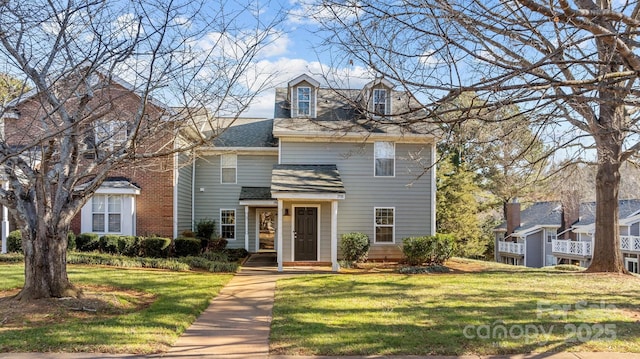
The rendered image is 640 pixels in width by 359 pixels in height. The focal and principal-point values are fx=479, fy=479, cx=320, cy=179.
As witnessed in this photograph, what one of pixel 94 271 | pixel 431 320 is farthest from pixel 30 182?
pixel 431 320

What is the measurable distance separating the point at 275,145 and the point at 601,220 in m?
11.9

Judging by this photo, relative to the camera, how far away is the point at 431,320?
7.46 metres

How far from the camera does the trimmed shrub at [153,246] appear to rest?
16375 mm

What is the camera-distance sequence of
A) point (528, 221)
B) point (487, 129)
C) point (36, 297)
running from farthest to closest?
point (528, 221)
point (487, 129)
point (36, 297)

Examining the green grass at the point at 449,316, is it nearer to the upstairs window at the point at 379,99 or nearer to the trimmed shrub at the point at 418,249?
the upstairs window at the point at 379,99

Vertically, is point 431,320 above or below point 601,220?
below

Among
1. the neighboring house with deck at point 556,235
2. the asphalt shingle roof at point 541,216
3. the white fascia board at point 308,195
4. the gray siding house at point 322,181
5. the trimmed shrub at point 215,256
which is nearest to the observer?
the white fascia board at point 308,195

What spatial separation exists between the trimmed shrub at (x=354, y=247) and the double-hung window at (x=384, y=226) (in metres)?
1.28

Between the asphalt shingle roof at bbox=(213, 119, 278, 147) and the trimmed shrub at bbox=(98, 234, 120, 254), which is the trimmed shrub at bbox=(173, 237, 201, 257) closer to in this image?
the trimmed shrub at bbox=(98, 234, 120, 254)

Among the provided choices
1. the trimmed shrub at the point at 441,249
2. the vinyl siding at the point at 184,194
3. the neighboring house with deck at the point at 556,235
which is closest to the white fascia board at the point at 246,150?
the vinyl siding at the point at 184,194

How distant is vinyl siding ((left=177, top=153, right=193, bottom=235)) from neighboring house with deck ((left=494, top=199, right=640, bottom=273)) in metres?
24.3

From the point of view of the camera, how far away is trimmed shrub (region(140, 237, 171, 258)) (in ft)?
53.7

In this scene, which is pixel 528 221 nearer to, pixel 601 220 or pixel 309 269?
pixel 601 220

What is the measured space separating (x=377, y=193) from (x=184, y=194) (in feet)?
25.0
